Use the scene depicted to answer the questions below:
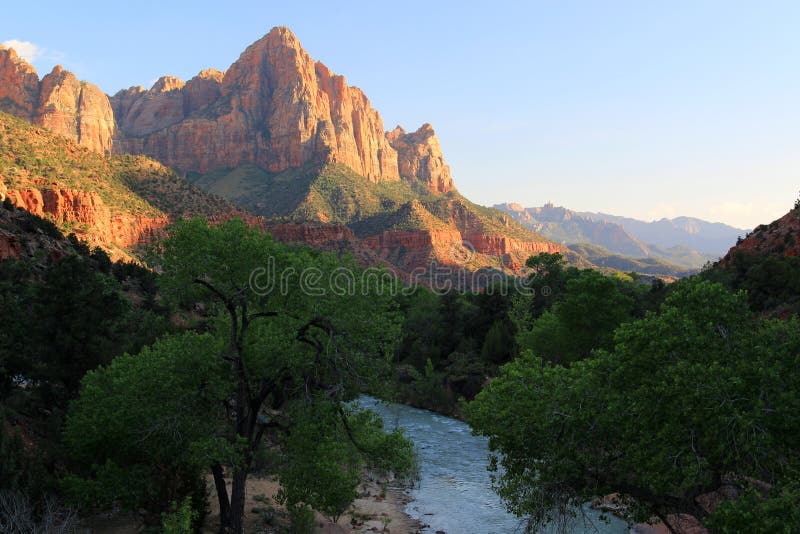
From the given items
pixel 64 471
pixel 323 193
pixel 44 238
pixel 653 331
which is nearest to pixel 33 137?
pixel 44 238

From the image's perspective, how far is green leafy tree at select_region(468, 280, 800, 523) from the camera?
436 inches

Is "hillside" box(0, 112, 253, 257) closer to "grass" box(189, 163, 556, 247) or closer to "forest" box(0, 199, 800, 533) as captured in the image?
"forest" box(0, 199, 800, 533)

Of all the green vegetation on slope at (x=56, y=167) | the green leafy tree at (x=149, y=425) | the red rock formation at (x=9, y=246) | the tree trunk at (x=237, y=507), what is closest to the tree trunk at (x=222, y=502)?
the tree trunk at (x=237, y=507)

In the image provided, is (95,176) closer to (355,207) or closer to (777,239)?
(777,239)

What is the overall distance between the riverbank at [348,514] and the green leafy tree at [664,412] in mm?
8743

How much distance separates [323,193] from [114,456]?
535ft

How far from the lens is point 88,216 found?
229 feet

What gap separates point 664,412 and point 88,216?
2933 inches

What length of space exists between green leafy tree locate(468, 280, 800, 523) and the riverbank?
8.74 meters

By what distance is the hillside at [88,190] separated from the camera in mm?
66375

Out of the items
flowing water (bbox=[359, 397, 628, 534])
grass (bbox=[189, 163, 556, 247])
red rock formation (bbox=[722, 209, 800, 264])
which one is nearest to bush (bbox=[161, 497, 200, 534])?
flowing water (bbox=[359, 397, 628, 534])

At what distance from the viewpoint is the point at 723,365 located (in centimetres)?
1212

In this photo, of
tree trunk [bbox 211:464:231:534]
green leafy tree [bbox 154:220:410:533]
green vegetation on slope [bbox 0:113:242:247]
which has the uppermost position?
green vegetation on slope [bbox 0:113:242:247]

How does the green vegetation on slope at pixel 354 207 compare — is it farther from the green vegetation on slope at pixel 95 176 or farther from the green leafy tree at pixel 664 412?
the green leafy tree at pixel 664 412
